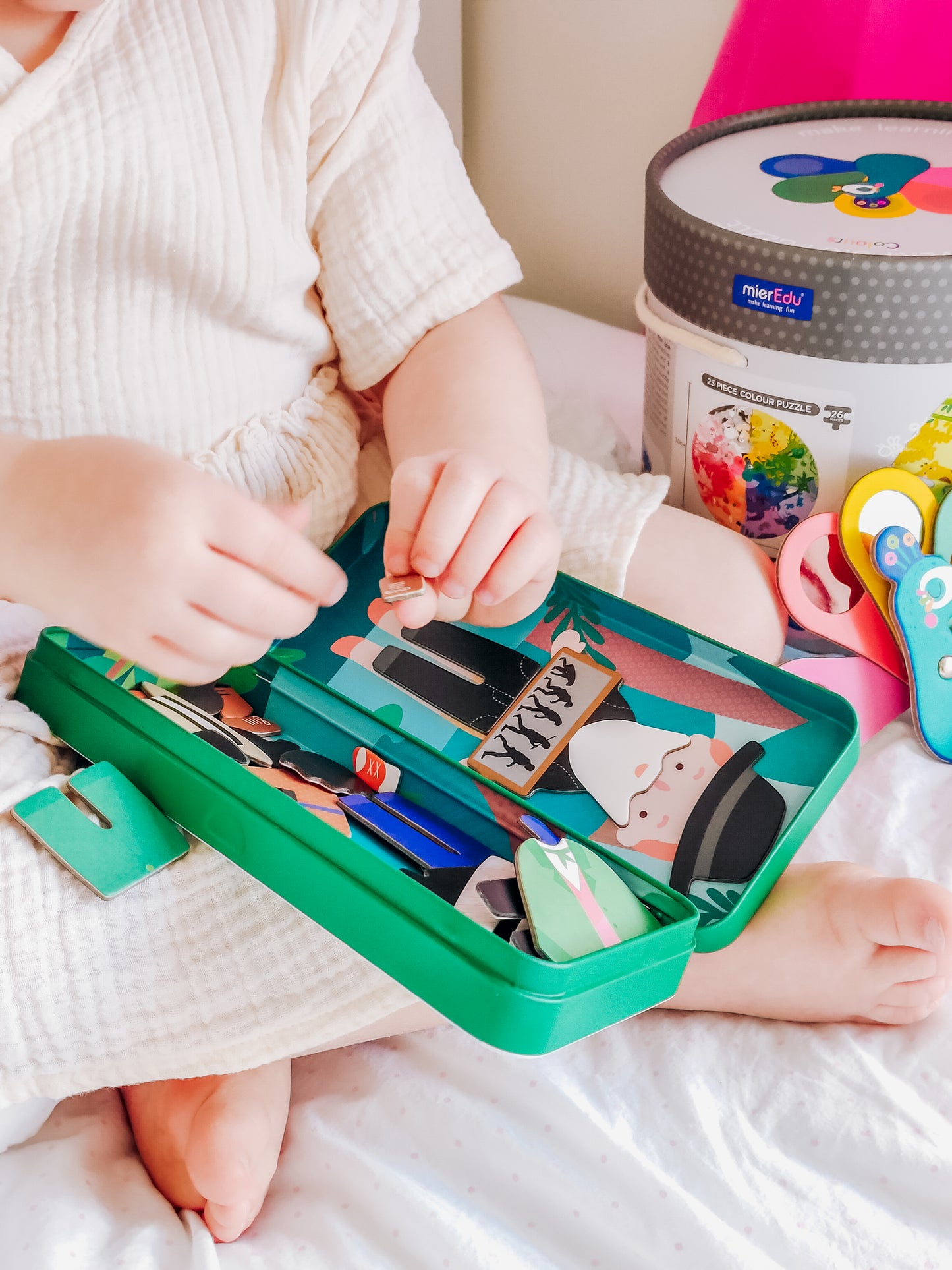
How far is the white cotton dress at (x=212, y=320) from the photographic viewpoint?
1.58ft

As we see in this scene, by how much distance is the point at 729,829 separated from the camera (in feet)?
1.58

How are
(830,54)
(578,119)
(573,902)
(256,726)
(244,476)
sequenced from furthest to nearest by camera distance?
1. (578,119)
2. (830,54)
3. (244,476)
4. (256,726)
5. (573,902)

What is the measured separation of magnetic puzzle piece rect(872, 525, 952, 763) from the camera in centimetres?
63

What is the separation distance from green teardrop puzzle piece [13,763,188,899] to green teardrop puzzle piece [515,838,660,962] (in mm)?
164

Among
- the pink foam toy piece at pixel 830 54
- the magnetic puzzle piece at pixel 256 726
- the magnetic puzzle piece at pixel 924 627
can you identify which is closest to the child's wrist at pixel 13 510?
the magnetic puzzle piece at pixel 256 726

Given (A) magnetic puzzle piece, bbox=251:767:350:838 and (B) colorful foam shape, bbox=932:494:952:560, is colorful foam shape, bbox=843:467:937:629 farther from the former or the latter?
(A) magnetic puzzle piece, bbox=251:767:350:838

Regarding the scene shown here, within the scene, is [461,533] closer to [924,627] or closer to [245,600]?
[245,600]

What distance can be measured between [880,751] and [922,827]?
6cm

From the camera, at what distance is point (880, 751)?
634mm

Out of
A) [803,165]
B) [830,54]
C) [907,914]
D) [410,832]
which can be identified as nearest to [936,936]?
[907,914]

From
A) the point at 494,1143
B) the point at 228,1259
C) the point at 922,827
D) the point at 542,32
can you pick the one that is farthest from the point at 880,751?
the point at 542,32

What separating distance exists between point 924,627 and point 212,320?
0.43 m

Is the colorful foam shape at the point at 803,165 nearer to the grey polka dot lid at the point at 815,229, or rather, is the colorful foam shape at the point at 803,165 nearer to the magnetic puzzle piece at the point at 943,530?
the grey polka dot lid at the point at 815,229

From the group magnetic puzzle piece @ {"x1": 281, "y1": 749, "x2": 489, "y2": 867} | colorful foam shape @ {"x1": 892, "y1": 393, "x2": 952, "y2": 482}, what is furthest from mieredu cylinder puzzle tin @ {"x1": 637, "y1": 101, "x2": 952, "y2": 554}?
magnetic puzzle piece @ {"x1": 281, "y1": 749, "x2": 489, "y2": 867}
